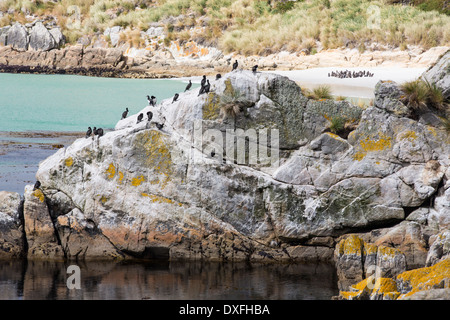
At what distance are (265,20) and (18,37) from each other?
69.5 feet

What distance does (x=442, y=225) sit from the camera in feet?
43.0

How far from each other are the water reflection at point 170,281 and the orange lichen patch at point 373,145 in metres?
2.67

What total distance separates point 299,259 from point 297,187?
161cm

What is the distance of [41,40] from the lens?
51781mm

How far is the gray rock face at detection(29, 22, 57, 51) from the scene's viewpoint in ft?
169

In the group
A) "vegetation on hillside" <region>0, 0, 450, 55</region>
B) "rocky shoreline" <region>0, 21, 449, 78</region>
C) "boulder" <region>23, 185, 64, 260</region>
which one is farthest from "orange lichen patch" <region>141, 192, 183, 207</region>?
"rocky shoreline" <region>0, 21, 449, 78</region>

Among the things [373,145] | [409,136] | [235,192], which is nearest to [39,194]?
[235,192]

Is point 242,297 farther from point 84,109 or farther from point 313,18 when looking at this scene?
point 313,18

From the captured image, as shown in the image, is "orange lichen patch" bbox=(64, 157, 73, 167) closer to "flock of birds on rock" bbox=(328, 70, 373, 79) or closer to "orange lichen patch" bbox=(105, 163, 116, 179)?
"orange lichen patch" bbox=(105, 163, 116, 179)

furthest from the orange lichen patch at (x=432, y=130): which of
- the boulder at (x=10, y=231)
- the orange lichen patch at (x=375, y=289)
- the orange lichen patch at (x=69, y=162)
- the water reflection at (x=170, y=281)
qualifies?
the boulder at (x=10, y=231)

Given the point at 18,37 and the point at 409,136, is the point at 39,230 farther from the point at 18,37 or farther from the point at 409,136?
the point at 18,37

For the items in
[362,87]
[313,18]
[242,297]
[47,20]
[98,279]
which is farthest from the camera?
[47,20]

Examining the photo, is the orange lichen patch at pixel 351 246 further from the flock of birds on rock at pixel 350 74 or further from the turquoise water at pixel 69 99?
the turquoise water at pixel 69 99
